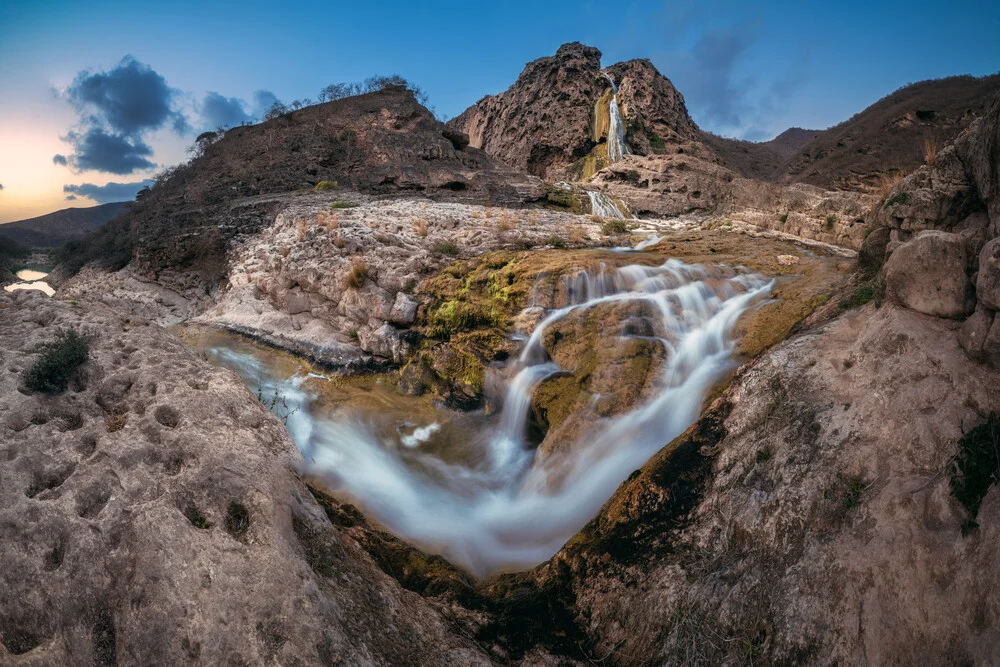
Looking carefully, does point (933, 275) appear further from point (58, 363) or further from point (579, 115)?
point (579, 115)

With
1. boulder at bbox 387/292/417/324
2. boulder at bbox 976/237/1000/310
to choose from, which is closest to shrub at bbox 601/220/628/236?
boulder at bbox 387/292/417/324

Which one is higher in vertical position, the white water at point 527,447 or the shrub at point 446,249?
the shrub at point 446,249

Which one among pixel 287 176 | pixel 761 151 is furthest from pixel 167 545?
pixel 761 151

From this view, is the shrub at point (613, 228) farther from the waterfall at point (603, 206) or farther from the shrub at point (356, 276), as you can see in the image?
the shrub at point (356, 276)

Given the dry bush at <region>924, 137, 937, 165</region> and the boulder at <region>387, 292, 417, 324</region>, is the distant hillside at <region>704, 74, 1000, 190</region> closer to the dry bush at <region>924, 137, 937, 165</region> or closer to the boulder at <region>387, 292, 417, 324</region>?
the dry bush at <region>924, 137, 937, 165</region>

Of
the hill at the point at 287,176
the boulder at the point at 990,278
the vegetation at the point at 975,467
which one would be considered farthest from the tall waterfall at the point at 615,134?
the vegetation at the point at 975,467

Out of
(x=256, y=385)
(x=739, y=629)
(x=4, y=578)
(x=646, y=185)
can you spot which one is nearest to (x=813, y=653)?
(x=739, y=629)
